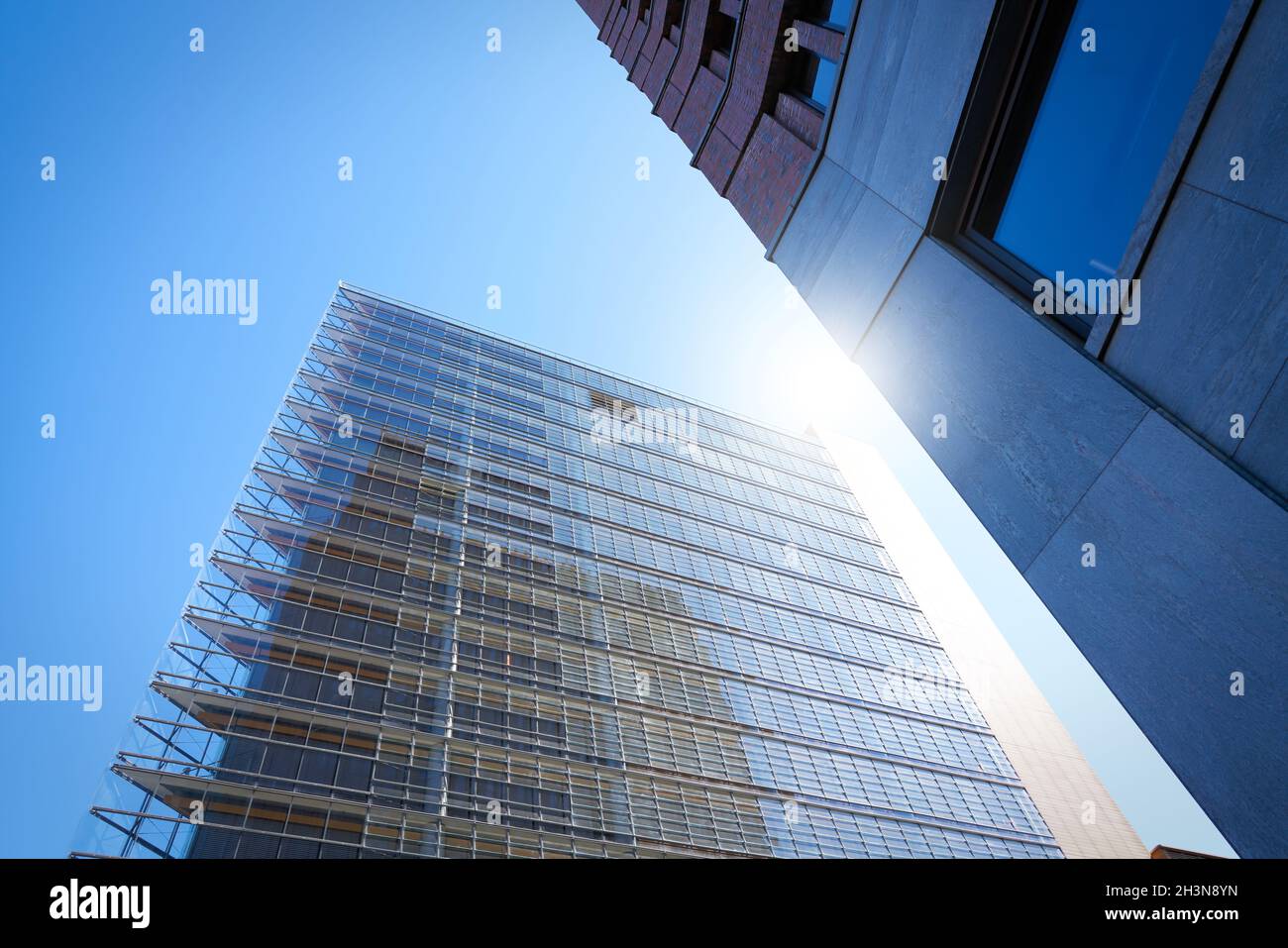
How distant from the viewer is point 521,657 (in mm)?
21875

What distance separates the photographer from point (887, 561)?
38.9 metres

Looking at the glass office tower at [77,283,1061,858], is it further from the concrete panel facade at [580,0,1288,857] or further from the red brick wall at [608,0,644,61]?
the red brick wall at [608,0,644,61]

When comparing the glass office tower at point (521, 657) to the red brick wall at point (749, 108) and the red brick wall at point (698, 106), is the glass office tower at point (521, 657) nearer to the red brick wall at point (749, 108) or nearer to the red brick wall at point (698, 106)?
the red brick wall at point (749, 108)

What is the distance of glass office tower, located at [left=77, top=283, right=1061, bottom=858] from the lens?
1594 cm

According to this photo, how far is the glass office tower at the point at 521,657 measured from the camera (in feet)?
52.3

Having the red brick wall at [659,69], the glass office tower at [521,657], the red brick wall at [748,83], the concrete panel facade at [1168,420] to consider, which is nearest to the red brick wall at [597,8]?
the red brick wall at [659,69]

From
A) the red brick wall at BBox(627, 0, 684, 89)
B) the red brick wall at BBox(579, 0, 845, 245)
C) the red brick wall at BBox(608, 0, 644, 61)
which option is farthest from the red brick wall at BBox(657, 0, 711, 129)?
the red brick wall at BBox(608, 0, 644, 61)

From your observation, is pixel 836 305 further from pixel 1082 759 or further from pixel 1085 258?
pixel 1082 759

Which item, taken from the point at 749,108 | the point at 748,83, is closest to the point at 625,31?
the point at 748,83

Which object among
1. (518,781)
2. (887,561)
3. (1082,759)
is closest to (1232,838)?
(518,781)

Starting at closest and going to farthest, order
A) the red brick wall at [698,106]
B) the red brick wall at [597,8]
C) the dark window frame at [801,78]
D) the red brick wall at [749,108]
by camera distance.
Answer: the red brick wall at [749,108]
the dark window frame at [801,78]
the red brick wall at [698,106]
the red brick wall at [597,8]

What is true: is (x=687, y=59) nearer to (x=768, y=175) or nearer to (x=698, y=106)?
(x=698, y=106)
